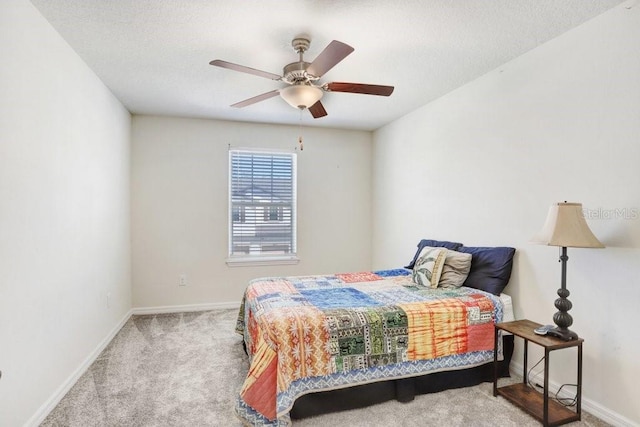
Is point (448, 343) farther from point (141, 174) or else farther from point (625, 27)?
point (141, 174)

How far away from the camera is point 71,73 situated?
260 cm

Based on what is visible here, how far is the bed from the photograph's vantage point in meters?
2.00

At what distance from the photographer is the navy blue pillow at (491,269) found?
2.72m

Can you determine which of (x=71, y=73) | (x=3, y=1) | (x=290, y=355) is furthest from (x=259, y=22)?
(x=290, y=355)

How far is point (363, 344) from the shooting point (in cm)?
220

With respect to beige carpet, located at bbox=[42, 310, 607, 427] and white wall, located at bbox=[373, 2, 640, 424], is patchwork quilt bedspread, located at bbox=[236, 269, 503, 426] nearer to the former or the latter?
beige carpet, located at bbox=[42, 310, 607, 427]

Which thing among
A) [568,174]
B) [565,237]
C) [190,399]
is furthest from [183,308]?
[568,174]

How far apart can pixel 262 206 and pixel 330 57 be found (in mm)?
2970

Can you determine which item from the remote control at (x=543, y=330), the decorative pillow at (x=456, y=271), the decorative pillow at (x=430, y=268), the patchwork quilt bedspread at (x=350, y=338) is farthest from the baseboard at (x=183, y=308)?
the remote control at (x=543, y=330)

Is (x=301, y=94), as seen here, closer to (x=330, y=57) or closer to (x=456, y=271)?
(x=330, y=57)

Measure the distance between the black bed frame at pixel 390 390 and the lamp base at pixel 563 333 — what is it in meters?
0.55

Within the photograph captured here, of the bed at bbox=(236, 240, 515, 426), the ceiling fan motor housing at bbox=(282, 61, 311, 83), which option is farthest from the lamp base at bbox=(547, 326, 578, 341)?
the ceiling fan motor housing at bbox=(282, 61, 311, 83)

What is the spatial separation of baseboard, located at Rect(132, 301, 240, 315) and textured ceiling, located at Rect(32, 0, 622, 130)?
8.32 feet

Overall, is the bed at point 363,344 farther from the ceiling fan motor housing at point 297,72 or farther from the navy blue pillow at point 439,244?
the ceiling fan motor housing at point 297,72
